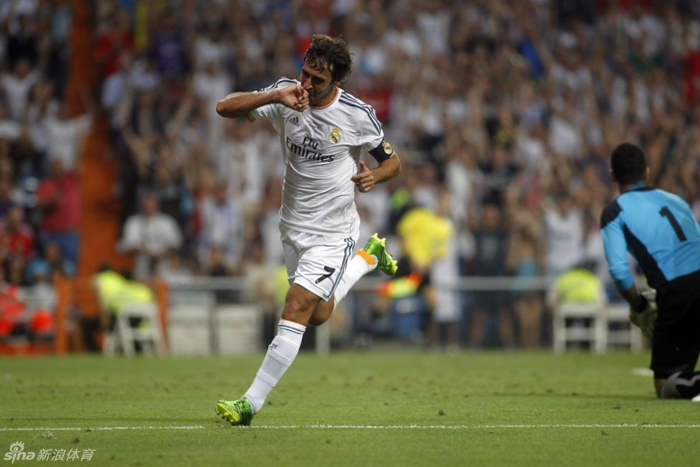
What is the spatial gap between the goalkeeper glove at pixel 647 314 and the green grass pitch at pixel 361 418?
62 centimetres

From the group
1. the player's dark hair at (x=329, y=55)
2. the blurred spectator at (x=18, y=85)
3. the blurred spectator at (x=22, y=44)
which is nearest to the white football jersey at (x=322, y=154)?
the player's dark hair at (x=329, y=55)

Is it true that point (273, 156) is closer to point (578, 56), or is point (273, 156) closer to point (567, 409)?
point (578, 56)

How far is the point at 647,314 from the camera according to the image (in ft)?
34.9

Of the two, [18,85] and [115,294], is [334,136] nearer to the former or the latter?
[115,294]

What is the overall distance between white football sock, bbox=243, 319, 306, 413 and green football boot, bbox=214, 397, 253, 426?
0.24ft

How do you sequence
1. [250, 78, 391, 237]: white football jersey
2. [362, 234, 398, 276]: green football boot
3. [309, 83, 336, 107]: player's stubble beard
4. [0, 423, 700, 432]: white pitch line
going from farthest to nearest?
[362, 234, 398, 276]: green football boot < [250, 78, 391, 237]: white football jersey < [309, 83, 336, 107]: player's stubble beard < [0, 423, 700, 432]: white pitch line

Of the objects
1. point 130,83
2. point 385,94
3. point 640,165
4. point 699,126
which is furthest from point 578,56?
point 640,165

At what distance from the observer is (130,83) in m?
22.2

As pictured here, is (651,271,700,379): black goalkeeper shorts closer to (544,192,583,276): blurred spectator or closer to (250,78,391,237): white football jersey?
(250,78,391,237): white football jersey

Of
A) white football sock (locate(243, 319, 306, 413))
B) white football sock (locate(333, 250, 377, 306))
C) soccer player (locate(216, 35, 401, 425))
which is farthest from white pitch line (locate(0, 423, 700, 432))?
white football sock (locate(333, 250, 377, 306))

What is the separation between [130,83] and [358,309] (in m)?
6.02

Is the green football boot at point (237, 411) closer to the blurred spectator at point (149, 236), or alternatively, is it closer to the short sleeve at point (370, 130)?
the short sleeve at point (370, 130)

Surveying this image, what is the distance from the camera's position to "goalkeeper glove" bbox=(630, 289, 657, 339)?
34.7 feet

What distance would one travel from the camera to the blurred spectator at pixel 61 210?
68.6 feet
